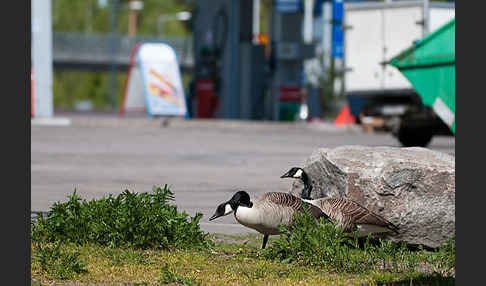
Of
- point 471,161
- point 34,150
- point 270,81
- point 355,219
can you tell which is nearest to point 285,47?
point 270,81

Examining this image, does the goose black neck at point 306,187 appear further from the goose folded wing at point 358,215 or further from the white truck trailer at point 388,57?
the white truck trailer at point 388,57

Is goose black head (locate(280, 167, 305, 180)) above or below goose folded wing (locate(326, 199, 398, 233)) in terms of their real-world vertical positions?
above

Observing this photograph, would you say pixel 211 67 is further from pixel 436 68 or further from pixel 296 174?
pixel 296 174

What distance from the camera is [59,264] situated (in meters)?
6.30

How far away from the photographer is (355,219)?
24.5ft

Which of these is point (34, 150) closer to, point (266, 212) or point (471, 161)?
point (266, 212)

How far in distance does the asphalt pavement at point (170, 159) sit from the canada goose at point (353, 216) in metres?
1.50

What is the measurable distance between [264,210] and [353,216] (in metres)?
→ 0.80

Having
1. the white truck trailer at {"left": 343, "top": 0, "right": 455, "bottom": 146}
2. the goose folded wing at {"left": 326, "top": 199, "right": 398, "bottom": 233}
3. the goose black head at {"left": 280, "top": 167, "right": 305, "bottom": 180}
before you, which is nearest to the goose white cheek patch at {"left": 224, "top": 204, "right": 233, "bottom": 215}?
the goose folded wing at {"left": 326, "top": 199, "right": 398, "bottom": 233}

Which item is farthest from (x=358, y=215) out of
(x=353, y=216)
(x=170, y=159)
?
(x=170, y=159)

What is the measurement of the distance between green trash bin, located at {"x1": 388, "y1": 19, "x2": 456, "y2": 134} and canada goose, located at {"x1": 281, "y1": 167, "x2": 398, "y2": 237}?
9322 mm

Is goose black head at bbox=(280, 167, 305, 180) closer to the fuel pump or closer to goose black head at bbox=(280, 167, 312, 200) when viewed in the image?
goose black head at bbox=(280, 167, 312, 200)

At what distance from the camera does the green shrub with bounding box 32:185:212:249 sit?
7.43 metres

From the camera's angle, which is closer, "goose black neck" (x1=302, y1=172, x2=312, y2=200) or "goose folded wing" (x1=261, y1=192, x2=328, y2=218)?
Result: "goose folded wing" (x1=261, y1=192, x2=328, y2=218)
